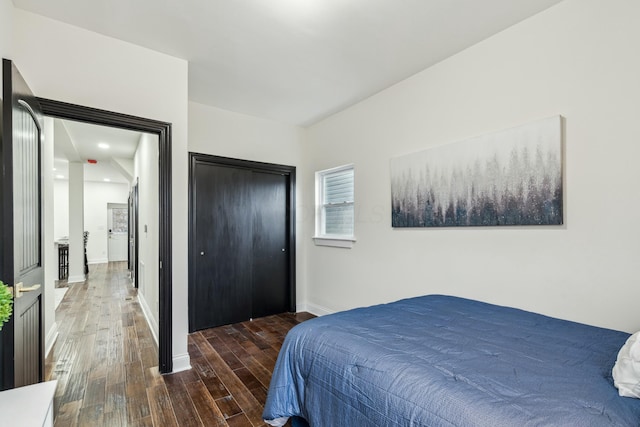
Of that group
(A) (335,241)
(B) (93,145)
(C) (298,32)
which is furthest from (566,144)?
(B) (93,145)

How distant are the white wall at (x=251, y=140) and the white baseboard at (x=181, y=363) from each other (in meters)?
1.91

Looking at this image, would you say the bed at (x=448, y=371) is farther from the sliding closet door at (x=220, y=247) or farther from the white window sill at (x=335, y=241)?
the sliding closet door at (x=220, y=247)

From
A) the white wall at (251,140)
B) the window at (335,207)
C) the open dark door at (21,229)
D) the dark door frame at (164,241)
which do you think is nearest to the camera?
the open dark door at (21,229)

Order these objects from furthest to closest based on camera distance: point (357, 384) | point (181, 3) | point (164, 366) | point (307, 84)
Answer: point (307, 84) → point (164, 366) → point (181, 3) → point (357, 384)

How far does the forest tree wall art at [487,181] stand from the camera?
1.96m

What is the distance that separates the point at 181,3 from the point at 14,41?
1141 mm

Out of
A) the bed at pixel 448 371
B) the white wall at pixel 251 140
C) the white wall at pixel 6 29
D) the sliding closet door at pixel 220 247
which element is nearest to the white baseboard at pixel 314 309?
the white wall at pixel 251 140

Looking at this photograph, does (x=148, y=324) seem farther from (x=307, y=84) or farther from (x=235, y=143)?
(x=307, y=84)

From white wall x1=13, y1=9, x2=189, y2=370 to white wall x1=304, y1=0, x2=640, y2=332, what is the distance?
196 cm

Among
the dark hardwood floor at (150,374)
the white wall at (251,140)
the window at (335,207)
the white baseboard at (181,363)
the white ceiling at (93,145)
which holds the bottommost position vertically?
the dark hardwood floor at (150,374)

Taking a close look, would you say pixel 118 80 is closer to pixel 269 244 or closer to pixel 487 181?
pixel 269 244

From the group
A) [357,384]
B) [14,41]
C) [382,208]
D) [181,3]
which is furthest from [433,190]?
[14,41]

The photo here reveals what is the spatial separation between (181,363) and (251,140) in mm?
2676

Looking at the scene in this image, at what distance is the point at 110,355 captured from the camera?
292 cm
